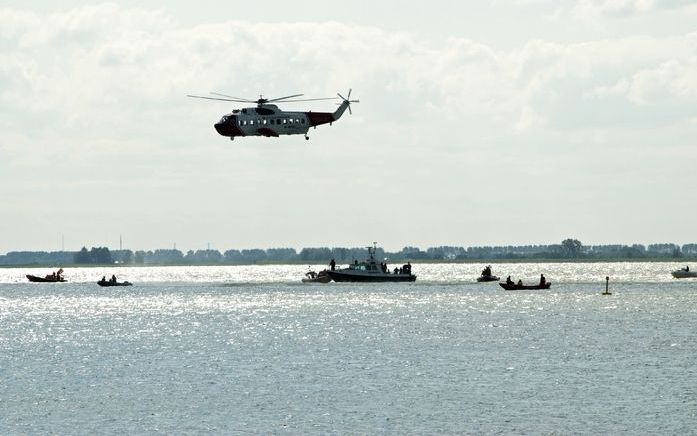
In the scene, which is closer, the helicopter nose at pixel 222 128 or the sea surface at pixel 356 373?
the sea surface at pixel 356 373

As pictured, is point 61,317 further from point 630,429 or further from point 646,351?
point 630,429

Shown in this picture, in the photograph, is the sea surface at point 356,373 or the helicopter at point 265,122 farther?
the helicopter at point 265,122

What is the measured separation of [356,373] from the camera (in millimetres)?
82938

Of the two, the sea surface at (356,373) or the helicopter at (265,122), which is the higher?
the helicopter at (265,122)

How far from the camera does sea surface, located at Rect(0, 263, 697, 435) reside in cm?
6194

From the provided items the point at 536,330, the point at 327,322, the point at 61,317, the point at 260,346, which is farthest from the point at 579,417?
the point at 61,317

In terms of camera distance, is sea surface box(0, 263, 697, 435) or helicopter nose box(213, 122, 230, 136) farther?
helicopter nose box(213, 122, 230, 136)

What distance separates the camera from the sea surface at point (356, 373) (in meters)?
61.9

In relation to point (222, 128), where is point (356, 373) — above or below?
below

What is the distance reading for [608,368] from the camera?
84938mm

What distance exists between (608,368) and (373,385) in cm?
1921

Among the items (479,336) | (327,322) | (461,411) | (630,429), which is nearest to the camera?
(630,429)

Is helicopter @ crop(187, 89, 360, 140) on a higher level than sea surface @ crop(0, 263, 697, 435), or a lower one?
higher

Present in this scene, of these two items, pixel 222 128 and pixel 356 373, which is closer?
pixel 356 373
